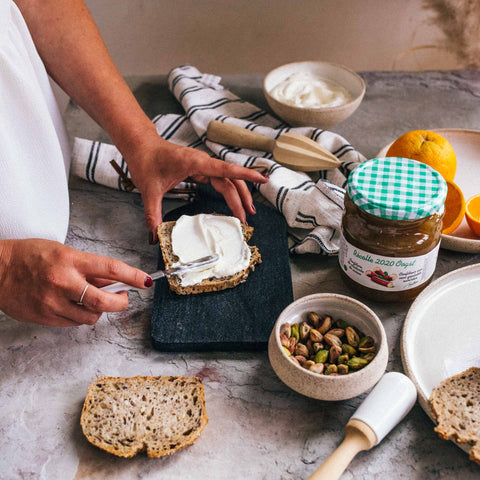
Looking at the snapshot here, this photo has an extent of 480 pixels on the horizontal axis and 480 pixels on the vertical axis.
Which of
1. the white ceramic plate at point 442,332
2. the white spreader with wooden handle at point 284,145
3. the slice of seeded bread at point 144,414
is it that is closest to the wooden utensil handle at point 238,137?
the white spreader with wooden handle at point 284,145

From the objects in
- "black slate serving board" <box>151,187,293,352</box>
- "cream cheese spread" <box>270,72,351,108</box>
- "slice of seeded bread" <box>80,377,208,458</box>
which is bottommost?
"slice of seeded bread" <box>80,377,208,458</box>

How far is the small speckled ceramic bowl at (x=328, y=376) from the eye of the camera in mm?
876

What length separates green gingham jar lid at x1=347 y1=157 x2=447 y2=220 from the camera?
0.98 m

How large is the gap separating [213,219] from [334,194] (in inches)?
12.2

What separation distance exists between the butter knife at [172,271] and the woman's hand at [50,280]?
43mm

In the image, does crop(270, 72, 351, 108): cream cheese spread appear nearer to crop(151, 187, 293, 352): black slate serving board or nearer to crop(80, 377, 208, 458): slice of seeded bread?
crop(151, 187, 293, 352): black slate serving board

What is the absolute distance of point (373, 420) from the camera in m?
0.85

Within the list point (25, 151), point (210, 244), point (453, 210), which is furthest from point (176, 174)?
point (453, 210)

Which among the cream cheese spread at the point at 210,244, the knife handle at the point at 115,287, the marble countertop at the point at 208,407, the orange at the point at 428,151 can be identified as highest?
the orange at the point at 428,151

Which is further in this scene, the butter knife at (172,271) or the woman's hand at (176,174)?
the woman's hand at (176,174)

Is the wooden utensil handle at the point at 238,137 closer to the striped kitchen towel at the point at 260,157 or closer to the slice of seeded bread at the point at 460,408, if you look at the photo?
the striped kitchen towel at the point at 260,157

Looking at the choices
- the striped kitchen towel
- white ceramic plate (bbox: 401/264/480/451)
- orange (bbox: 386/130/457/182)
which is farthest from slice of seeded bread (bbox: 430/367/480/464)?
orange (bbox: 386/130/457/182)

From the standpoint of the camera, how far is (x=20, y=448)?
0.92m

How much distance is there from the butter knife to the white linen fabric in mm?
257
